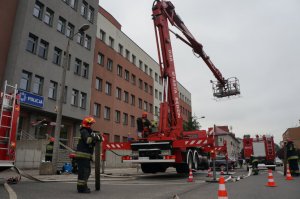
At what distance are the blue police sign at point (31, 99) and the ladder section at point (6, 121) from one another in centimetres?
1240

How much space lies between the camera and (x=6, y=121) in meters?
8.99

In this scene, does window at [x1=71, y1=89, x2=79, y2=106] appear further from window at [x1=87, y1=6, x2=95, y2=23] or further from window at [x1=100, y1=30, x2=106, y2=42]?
window at [x1=100, y1=30, x2=106, y2=42]

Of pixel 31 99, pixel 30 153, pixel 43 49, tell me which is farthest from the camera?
pixel 43 49

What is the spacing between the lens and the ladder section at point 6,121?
28.8 ft

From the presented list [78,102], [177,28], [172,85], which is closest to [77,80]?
[78,102]

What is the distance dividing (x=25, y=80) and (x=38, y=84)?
1.33 metres

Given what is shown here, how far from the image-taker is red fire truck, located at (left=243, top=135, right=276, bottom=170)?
23.2 meters

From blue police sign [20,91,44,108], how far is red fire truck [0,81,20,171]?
12.4m

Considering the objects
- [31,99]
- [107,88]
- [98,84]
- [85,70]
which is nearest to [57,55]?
[85,70]

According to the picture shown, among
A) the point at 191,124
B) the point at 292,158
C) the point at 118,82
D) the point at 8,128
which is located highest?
the point at 118,82

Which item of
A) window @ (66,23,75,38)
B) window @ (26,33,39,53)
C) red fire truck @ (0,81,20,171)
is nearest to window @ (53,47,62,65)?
window @ (66,23,75,38)

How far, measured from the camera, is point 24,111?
2191 cm

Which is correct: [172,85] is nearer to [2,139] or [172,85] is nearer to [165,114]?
[165,114]

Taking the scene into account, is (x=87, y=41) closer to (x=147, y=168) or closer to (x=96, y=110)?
(x=96, y=110)
